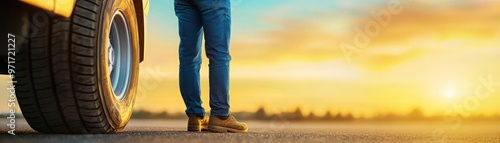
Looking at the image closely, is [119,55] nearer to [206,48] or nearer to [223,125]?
[206,48]

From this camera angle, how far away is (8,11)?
299 cm

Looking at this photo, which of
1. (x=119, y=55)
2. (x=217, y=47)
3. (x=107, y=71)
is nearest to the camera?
(x=107, y=71)

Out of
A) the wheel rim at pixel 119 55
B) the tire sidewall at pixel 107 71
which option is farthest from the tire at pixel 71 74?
the wheel rim at pixel 119 55

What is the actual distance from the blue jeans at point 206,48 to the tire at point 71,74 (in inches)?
24.8

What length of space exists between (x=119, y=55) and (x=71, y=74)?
0.67 m

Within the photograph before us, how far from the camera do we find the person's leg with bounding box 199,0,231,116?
3.99 m

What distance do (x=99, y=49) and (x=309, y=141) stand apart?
39.5 inches

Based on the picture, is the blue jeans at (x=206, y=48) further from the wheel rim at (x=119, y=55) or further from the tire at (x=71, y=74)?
the tire at (x=71, y=74)

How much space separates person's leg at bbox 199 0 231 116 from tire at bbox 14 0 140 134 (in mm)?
612

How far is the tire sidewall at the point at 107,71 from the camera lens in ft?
10.6

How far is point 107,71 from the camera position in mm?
3316

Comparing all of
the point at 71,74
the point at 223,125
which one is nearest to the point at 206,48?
the point at 223,125

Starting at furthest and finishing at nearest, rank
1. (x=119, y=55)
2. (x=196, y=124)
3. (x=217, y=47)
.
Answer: (x=196, y=124) → (x=217, y=47) → (x=119, y=55)

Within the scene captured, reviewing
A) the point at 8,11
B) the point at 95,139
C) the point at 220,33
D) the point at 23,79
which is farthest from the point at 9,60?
the point at 220,33
